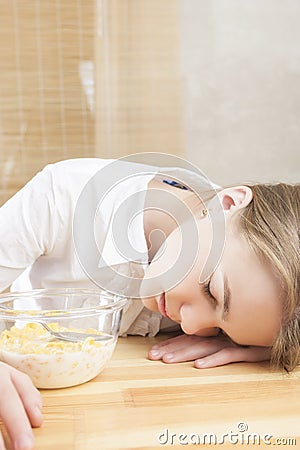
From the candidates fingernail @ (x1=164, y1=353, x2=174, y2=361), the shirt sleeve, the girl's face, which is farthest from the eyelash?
the shirt sleeve

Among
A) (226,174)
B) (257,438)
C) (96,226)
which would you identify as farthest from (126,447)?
(226,174)

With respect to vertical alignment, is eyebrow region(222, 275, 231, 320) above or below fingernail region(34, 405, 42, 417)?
above

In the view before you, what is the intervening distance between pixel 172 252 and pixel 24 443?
1.43ft

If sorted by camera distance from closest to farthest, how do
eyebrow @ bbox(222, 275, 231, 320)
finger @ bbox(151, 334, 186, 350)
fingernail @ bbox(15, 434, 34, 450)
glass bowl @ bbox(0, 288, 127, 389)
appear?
fingernail @ bbox(15, 434, 34, 450), glass bowl @ bbox(0, 288, 127, 389), eyebrow @ bbox(222, 275, 231, 320), finger @ bbox(151, 334, 186, 350)

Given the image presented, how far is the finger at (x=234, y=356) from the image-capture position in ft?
3.09

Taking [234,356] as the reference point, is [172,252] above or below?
above

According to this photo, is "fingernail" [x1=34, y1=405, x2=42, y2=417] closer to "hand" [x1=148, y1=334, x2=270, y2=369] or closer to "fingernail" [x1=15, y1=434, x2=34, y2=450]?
"fingernail" [x1=15, y1=434, x2=34, y2=450]

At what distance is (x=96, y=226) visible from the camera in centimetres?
107

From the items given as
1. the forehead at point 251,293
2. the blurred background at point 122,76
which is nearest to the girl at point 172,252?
the forehead at point 251,293

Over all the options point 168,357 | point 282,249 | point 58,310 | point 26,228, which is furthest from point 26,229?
point 282,249

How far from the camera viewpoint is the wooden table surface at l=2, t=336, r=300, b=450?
0.68 metres

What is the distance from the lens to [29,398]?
708mm

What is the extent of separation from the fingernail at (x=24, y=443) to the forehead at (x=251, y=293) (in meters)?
0.36

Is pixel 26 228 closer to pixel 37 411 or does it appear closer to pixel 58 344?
pixel 58 344
